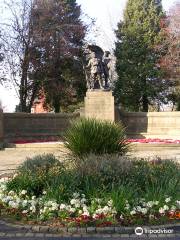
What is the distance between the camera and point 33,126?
27.9 m

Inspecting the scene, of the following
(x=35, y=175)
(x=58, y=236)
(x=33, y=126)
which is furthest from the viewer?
(x=33, y=126)

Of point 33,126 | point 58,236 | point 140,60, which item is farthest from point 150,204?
point 140,60

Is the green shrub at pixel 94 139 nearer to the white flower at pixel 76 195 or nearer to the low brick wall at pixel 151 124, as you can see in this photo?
the white flower at pixel 76 195

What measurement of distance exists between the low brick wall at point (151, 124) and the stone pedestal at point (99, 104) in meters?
2.41

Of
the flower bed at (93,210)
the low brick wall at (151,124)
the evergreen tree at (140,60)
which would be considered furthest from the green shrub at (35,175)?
the evergreen tree at (140,60)

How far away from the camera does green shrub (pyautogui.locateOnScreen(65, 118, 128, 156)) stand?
11609 mm

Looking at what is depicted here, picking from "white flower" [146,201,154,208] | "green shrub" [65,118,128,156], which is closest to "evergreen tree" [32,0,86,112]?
"green shrub" [65,118,128,156]

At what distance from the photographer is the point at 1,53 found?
3625 centimetres

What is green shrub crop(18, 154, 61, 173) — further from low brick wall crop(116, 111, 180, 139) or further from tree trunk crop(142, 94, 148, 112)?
tree trunk crop(142, 94, 148, 112)

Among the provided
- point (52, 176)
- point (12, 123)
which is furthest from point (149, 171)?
point (12, 123)

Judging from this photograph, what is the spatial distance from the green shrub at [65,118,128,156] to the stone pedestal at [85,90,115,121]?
47.1ft

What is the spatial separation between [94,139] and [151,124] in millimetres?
18296

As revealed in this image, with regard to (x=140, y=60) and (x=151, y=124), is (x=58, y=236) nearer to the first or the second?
(x=151, y=124)

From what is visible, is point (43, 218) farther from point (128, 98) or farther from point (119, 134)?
point (128, 98)
